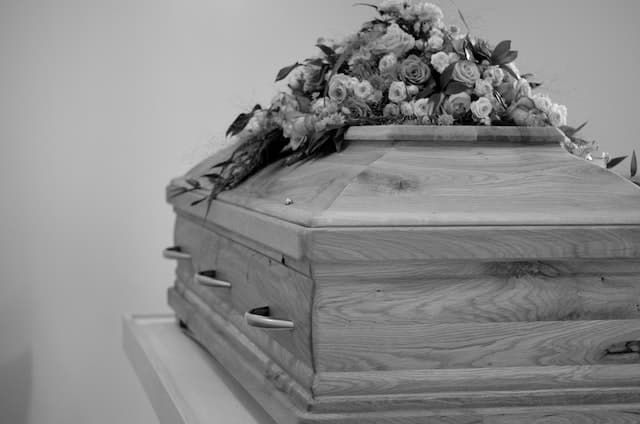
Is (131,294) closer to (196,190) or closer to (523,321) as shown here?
(196,190)

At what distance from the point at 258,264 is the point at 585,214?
642 mm

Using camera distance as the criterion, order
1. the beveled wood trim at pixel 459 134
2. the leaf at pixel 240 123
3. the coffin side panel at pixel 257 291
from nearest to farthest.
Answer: the coffin side panel at pixel 257 291
the beveled wood trim at pixel 459 134
the leaf at pixel 240 123

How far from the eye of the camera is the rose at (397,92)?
5.75 feet

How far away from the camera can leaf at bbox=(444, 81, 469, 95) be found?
1.73m

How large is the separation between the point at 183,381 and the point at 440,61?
93 cm

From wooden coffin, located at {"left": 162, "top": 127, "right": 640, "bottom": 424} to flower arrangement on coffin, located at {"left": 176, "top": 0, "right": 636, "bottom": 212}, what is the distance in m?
0.10

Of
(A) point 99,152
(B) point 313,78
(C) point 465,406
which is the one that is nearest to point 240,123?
(B) point 313,78

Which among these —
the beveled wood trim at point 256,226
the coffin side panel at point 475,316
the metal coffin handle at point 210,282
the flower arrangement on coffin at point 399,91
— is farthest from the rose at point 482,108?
the metal coffin handle at point 210,282

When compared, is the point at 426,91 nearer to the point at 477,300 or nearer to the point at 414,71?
the point at 414,71

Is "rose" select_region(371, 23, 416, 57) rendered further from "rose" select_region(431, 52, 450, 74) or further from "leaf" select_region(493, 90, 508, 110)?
"leaf" select_region(493, 90, 508, 110)

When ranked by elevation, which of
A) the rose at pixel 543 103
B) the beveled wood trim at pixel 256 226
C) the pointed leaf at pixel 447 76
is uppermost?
the pointed leaf at pixel 447 76

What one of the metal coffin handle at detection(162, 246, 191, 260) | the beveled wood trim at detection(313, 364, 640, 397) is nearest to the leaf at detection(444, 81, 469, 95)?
the beveled wood trim at detection(313, 364, 640, 397)

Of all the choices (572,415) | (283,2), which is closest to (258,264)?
(572,415)

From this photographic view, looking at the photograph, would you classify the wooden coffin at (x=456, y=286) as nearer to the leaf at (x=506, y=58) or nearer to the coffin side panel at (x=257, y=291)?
the coffin side panel at (x=257, y=291)
